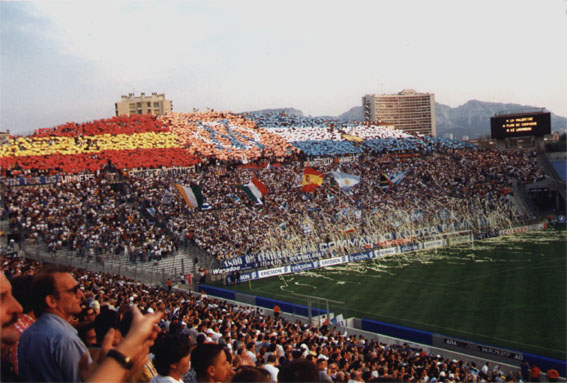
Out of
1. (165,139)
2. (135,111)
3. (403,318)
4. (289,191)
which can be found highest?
(135,111)

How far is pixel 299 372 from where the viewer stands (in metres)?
3.67

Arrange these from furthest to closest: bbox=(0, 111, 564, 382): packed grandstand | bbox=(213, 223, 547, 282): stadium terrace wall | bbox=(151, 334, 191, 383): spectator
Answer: bbox=(0, 111, 564, 382): packed grandstand, bbox=(213, 223, 547, 282): stadium terrace wall, bbox=(151, 334, 191, 383): spectator

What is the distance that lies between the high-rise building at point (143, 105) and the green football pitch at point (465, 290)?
9215 centimetres

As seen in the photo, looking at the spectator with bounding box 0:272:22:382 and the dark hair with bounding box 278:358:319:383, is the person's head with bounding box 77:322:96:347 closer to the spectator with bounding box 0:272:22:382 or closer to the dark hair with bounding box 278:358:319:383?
the spectator with bounding box 0:272:22:382

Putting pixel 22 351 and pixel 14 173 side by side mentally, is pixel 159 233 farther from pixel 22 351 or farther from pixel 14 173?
pixel 22 351

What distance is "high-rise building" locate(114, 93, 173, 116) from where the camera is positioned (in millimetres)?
117312

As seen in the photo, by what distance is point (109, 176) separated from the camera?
51.4m

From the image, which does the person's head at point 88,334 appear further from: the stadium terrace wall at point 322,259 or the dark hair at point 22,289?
the stadium terrace wall at point 322,259

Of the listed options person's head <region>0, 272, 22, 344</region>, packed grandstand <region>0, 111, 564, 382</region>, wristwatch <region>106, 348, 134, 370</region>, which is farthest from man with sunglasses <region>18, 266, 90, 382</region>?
packed grandstand <region>0, 111, 564, 382</region>

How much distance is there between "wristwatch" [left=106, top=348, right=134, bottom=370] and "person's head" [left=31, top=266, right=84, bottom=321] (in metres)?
1.22

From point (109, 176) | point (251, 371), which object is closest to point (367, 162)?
point (109, 176)

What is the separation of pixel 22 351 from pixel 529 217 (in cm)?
5398

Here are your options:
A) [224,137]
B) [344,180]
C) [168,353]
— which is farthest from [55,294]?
[224,137]

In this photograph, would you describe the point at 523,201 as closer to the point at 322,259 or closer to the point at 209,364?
the point at 322,259
